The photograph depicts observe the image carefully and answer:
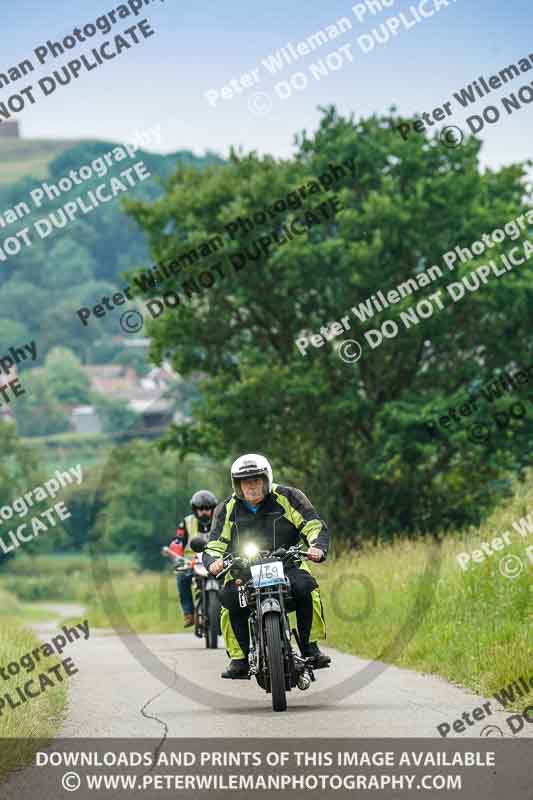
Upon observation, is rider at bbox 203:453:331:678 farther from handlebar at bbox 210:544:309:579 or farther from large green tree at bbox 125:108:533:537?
large green tree at bbox 125:108:533:537

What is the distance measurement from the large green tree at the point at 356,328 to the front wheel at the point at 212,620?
15.1 meters

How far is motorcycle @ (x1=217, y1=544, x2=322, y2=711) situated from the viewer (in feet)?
33.6

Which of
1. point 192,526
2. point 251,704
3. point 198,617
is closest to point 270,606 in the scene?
point 251,704

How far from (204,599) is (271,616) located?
7.39 m

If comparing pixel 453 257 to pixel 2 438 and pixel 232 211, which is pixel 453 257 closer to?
pixel 232 211

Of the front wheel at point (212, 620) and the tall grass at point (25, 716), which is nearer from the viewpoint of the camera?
the tall grass at point (25, 716)

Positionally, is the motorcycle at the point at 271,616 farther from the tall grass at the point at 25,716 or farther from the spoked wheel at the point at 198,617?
the spoked wheel at the point at 198,617

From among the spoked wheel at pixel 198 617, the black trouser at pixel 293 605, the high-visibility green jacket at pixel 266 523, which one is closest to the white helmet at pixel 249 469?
the high-visibility green jacket at pixel 266 523

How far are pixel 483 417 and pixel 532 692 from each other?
2255cm

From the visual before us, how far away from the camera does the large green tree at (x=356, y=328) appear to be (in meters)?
33.4

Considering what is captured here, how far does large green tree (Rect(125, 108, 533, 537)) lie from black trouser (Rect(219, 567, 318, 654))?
21388mm

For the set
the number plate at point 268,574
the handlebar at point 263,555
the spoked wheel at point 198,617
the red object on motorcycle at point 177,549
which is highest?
the red object on motorcycle at point 177,549

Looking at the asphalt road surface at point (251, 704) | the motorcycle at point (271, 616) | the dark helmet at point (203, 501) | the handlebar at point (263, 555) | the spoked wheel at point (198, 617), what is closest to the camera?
the asphalt road surface at point (251, 704)

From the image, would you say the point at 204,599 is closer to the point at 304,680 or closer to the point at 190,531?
the point at 190,531
